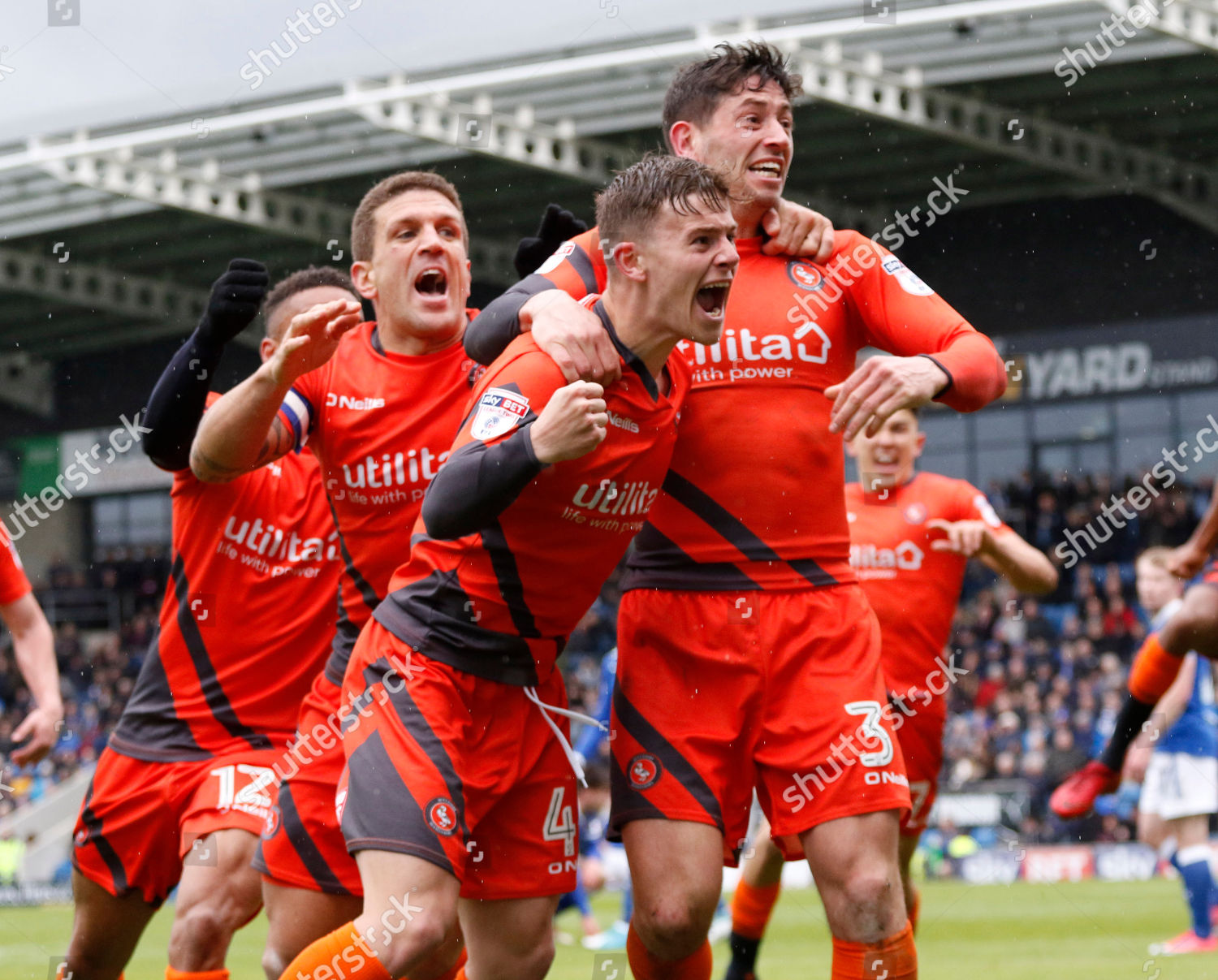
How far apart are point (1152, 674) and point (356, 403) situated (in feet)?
11.5

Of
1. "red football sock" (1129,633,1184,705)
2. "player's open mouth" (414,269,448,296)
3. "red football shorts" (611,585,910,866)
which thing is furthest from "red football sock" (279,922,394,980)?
"red football sock" (1129,633,1184,705)

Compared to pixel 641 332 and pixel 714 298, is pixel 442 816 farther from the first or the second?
pixel 714 298

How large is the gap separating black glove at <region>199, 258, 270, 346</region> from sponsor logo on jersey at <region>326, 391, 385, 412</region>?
13.5 inches

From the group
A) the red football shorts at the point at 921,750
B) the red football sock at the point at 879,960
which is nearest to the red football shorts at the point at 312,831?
the red football sock at the point at 879,960

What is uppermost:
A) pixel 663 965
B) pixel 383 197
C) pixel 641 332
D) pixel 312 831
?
pixel 383 197

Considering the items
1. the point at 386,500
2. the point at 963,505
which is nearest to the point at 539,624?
the point at 386,500

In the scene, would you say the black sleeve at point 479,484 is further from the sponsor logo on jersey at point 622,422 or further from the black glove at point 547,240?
the black glove at point 547,240

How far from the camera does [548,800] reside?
390cm

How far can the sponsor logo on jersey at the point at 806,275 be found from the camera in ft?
13.5

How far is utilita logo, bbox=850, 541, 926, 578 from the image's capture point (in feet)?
21.5

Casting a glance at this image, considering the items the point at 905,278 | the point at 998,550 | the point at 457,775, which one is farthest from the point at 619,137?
the point at 457,775

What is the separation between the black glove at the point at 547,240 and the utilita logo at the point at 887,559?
237 cm

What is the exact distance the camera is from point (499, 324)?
3.89 meters

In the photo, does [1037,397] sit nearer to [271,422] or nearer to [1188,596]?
[1188,596]
